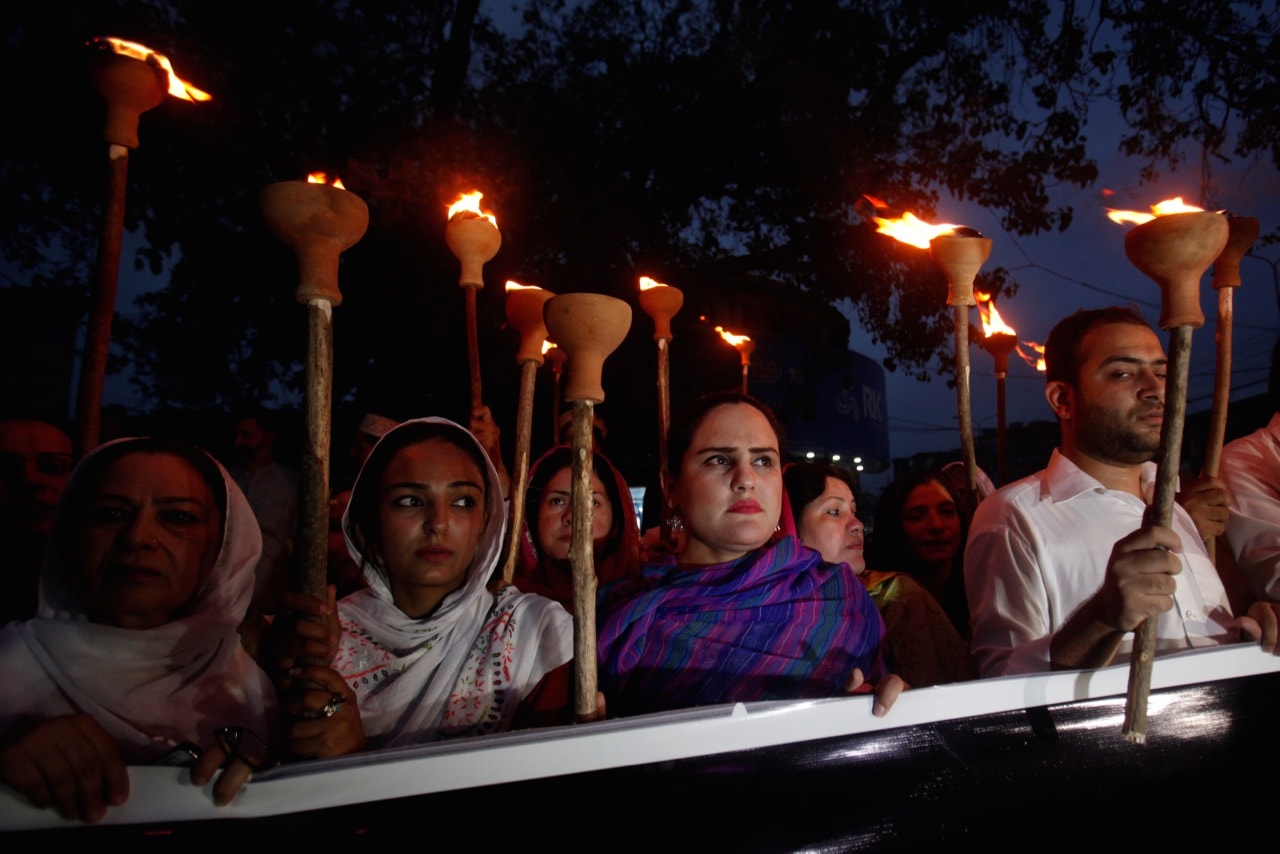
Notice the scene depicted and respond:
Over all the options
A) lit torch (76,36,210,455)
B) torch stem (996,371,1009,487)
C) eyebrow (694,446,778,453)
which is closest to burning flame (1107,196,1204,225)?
eyebrow (694,446,778,453)

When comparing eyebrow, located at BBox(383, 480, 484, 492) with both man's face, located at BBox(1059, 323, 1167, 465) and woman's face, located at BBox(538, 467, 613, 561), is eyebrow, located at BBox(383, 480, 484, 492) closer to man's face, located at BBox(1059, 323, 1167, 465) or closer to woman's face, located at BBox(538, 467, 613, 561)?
woman's face, located at BBox(538, 467, 613, 561)

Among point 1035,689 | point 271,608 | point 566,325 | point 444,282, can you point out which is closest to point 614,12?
point 444,282

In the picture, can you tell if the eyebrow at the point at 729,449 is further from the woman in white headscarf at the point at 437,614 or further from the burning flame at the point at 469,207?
the burning flame at the point at 469,207

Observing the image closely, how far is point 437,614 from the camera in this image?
1.98 meters

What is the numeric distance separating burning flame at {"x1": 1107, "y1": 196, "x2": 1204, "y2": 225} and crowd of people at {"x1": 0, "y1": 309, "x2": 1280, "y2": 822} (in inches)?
17.3

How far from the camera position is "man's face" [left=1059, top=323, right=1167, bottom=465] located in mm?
2133

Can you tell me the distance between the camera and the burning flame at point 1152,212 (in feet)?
5.12

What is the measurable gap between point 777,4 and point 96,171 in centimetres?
624

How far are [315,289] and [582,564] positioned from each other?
69 centimetres

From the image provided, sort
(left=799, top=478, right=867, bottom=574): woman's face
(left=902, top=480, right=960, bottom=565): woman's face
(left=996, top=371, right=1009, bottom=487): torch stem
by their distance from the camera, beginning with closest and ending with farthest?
(left=799, top=478, right=867, bottom=574): woman's face
(left=902, top=480, right=960, bottom=565): woman's face
(left=996, top=371, right=1009, bottom=487): torch stem

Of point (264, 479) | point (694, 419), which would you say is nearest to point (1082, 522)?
point (694, 419)

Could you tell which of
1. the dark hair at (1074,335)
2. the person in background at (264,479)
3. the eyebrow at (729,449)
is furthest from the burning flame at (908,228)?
the person in background at (264,479)

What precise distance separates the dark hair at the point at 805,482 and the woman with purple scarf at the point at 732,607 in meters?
0.79

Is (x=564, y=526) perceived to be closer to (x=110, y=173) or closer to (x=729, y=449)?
(x=729, y=449)
